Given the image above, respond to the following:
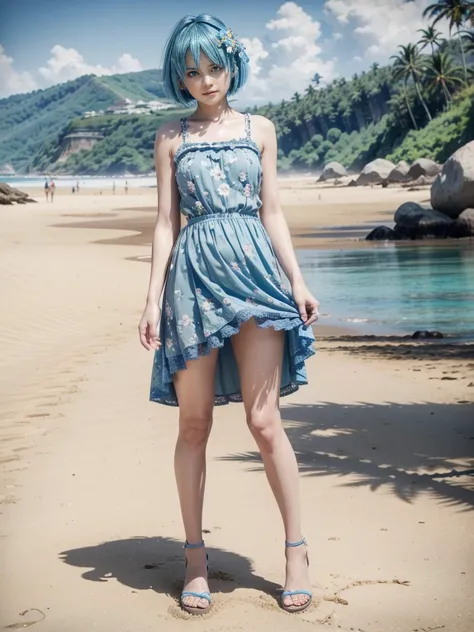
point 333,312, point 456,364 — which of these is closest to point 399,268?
point 333,312

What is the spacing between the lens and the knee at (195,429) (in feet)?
→ 11.4

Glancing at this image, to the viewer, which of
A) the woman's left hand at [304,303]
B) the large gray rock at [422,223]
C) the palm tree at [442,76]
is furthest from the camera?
the palm tree at [442,76]

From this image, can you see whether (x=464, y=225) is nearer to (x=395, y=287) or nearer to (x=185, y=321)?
(x=395, y=287)

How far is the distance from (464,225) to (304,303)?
69.7 ft

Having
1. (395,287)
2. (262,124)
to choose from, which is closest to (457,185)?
(395,287)

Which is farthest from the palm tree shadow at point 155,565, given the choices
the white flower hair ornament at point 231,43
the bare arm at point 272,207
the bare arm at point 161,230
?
the white flower hair ornament at point 231,43

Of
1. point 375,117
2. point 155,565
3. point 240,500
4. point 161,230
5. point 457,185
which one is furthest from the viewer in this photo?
point 375,117

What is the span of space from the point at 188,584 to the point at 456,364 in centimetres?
560

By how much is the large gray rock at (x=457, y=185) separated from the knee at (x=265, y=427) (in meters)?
22.1

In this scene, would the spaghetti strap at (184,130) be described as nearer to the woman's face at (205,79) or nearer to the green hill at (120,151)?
the woman's face at (205,79)

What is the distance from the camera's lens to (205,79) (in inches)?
137

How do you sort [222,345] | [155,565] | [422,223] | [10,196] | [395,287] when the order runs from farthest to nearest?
[10,196] < [422,223] < [395,287] < [155,565] < [222,345]

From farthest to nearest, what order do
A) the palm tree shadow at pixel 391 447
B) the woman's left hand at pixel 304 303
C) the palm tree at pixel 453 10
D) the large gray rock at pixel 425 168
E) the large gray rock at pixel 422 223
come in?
1. the large gray rock at pixel 425 168
2. the large gray rock at pixel 422 223
3. the palm tree at pixel 453 10
4. the palm tree shadow at pixel 391 447
5. the woman's left hand at pixel 304 303

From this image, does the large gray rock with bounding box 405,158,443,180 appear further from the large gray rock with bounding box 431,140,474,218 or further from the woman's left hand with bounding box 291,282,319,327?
the woman's left hand with bounding box 291,282,319,327
